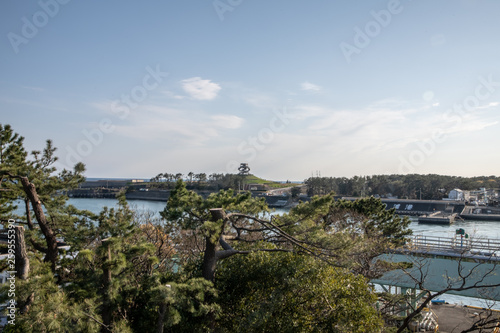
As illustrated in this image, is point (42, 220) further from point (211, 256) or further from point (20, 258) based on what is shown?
point (211, 256)

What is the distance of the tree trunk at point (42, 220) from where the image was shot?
195 inches

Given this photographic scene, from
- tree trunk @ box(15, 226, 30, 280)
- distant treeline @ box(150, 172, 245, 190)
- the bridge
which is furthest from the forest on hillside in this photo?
distant treeline @ box(150, 172, 245, 190)

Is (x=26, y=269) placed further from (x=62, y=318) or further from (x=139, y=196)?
(x=139, y=196)

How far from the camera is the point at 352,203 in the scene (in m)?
14.2

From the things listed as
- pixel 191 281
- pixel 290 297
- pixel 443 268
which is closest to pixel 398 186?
pixel 443 268

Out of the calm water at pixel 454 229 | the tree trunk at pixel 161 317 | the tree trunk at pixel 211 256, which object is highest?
the tree trunk at pixel 211 256

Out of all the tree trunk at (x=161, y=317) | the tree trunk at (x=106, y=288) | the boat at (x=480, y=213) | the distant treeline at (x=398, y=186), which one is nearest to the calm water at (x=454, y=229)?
the boat at (x=480, y=213)

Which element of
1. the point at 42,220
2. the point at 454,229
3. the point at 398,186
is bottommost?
the point at 454,229

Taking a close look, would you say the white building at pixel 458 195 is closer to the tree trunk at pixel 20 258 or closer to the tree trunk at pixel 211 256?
the tree trunk at pixel 211 256

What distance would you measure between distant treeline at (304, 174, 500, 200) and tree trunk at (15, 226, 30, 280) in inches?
1912

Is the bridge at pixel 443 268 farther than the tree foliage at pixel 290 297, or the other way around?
the bridge at pixel 443 268

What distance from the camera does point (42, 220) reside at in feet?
16.5

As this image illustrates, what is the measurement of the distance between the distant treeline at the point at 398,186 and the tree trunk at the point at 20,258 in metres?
48.6

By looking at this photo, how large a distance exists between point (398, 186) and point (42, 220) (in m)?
A: 56.0
